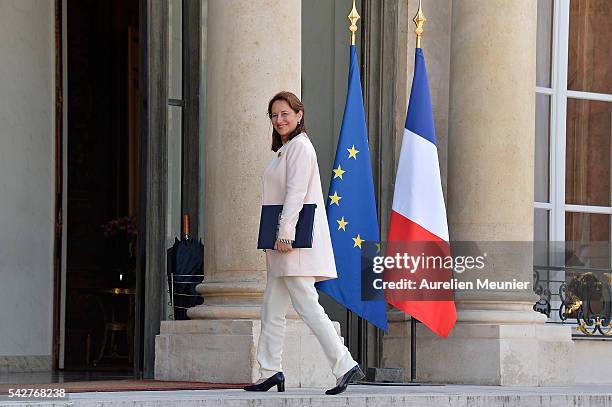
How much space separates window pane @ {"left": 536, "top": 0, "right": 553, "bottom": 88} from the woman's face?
4.63 metres

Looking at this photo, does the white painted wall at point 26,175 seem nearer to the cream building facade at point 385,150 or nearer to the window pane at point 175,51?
the cream building facade at point 385,150

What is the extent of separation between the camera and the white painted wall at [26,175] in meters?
14.7

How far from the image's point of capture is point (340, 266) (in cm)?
1150

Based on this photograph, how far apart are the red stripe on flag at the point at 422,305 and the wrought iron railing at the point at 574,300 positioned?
165cm

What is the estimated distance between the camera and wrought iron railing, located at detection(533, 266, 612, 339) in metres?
13.2

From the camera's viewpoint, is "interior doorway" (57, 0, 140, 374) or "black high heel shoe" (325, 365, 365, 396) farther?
"interior doorway" (57, 0, 140, 374)

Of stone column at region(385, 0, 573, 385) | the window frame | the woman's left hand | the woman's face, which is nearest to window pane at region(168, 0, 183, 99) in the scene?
stone column at region(385, 0, 573, 385)

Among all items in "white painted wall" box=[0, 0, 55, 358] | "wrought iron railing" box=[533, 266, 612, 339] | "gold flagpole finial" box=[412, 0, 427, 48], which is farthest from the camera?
"white painted wall" box=[0, 0, 55, 358]

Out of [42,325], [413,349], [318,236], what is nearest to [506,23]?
[413,349]

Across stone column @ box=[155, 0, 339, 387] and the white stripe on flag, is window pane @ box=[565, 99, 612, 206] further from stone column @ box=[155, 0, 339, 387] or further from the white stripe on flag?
stone column @ box=[155, 0, 339, 387]

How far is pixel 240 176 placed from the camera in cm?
1093

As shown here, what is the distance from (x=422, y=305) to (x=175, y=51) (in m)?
2.79

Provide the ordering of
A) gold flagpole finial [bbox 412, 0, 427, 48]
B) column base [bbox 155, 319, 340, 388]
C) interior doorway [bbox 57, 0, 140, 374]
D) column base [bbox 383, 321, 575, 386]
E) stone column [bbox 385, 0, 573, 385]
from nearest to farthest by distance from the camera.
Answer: column base [bbox 155, 319, 340, 388] → column base [bbox 383, 321, 575, 386] → stone column [bbox 385, 0, 573, 385] → gold flagpole finial [bbox 412, 0, 427, 48] → interior doorway [bbox 57, 0, 140, 374]

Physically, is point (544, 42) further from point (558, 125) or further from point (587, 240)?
point (587, 240)
